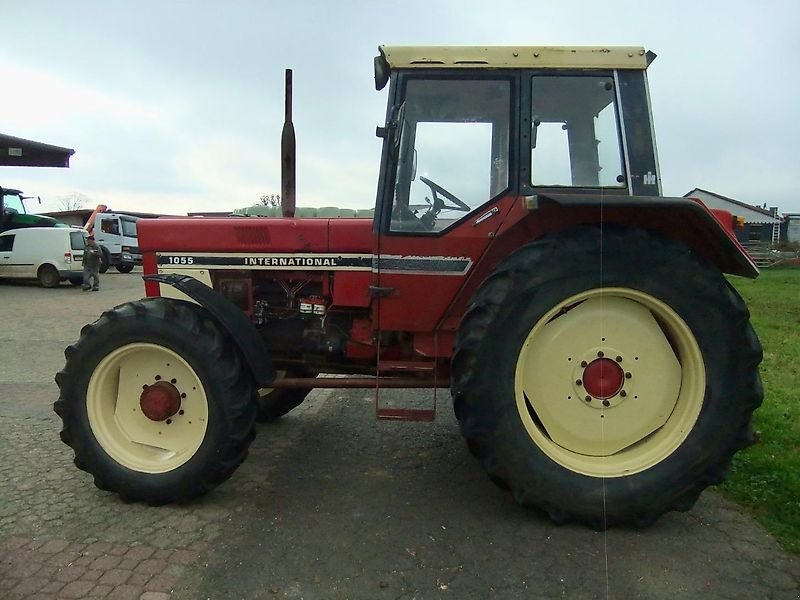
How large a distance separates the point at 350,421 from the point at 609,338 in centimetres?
253

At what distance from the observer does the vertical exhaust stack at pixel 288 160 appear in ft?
12.3

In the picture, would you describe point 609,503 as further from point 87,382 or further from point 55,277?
point 55,277

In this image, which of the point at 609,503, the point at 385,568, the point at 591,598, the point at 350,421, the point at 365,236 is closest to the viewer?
the point at 591,598

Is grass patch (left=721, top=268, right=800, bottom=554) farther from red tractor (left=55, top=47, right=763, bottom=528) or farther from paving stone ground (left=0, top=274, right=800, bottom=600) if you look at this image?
red tractor (left=55, top=47, right=763, bottom=528)

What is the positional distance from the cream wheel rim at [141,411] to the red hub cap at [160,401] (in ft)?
0.10

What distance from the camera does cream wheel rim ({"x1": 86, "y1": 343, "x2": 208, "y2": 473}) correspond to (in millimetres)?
3508

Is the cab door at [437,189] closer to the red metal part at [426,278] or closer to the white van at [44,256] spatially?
the red metal part at [426,278]

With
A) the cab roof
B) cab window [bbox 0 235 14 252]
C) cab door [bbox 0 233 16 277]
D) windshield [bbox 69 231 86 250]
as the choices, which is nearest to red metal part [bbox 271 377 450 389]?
the cab roof

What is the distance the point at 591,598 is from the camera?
8.53ft

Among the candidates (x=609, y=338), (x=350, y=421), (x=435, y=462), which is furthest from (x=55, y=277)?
(x=609, y=338)

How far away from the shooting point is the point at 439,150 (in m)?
3.49

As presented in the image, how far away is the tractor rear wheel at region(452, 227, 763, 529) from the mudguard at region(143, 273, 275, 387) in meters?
1.14

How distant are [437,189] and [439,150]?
220 mm

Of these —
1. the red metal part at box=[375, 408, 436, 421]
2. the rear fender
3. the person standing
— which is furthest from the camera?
the person standing
